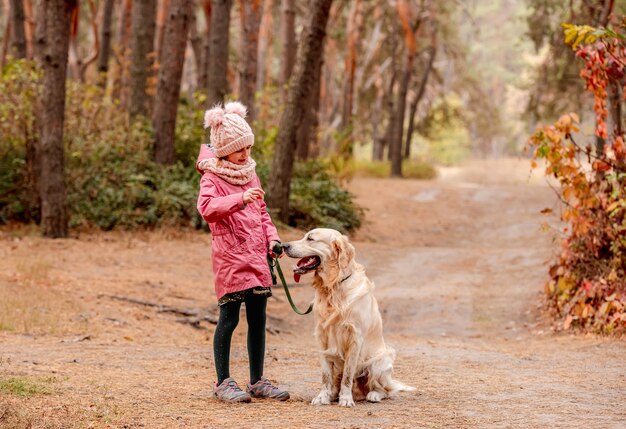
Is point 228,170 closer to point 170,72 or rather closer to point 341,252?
point 341,252

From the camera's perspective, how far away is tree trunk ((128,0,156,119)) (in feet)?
64.5

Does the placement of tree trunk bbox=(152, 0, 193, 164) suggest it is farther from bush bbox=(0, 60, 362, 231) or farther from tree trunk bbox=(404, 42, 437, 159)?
tree trunk bbox=(404, 42, 437, 159)

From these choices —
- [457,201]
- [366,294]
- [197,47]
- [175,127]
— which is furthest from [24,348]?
[197,47]

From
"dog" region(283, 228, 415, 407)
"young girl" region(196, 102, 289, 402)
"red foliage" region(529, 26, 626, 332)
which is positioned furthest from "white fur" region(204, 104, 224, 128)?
"red foliage" region(529, 26, 626, 332)

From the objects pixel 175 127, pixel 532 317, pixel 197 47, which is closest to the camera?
pixel 532 317

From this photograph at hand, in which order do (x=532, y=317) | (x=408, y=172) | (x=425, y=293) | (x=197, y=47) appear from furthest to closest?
1. (x=408, y=172)
2. (x=197, y=47)
3. (x=425, y=293)
4. (x=532, y=317)

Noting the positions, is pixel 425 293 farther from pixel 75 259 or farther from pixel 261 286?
pixel 261 286

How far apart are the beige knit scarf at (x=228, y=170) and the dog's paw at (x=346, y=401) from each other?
1.65 metres

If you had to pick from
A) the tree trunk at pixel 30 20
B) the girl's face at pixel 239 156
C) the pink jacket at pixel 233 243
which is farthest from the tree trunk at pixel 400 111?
the pink jacket at pixel 233 243

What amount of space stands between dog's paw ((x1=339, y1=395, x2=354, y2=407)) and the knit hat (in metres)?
1.87

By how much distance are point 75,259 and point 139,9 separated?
779 centimetres

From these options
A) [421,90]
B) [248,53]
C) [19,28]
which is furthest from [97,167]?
[421,90]

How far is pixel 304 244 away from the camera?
20.8ft

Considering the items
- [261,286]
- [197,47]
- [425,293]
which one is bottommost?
[425,293]
